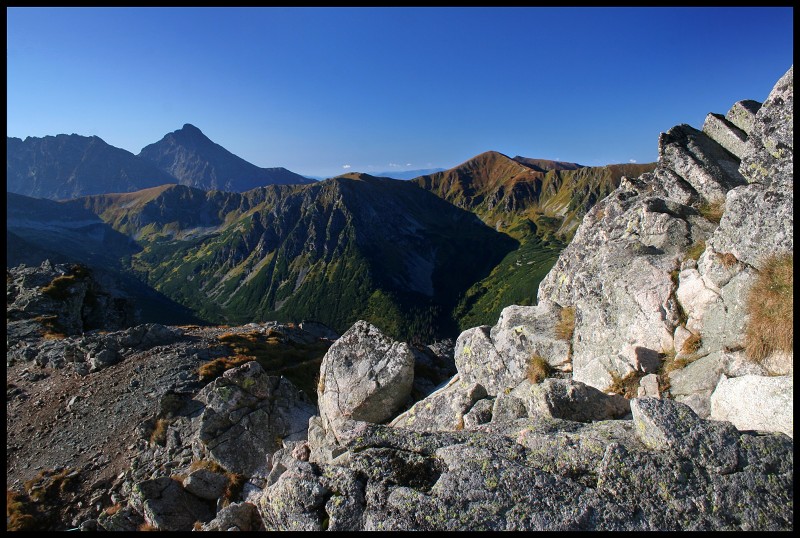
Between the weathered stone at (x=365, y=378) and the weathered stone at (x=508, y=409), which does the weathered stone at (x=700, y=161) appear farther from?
the weathered stone at (x=365, y=378)

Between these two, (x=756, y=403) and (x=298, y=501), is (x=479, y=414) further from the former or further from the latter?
(x=756, y=403)

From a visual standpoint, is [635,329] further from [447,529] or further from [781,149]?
[447,529]

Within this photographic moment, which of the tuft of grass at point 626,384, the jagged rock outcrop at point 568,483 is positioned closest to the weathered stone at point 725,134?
the tuft of grass at point 626,384

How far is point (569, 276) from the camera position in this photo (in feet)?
73.3

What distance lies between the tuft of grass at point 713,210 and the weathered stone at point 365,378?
51.9 feet

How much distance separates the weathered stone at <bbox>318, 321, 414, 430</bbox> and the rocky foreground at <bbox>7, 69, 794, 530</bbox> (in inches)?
3.9

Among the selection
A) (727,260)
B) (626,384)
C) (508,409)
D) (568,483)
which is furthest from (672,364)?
(568,483)

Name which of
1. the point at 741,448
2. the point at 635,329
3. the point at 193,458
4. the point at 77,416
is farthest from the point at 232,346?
the point at 741,448

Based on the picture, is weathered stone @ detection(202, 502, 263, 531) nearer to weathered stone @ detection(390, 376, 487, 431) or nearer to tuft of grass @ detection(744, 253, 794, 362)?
weathered stone @ detection(390, 376, 487, 431)

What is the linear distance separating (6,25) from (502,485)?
18.1m

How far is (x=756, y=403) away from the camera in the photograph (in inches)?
399

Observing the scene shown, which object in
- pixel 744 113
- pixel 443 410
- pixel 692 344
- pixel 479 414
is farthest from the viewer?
pixel 744 113

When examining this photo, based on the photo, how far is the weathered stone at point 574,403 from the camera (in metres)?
13.3

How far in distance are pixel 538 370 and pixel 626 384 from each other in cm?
380
